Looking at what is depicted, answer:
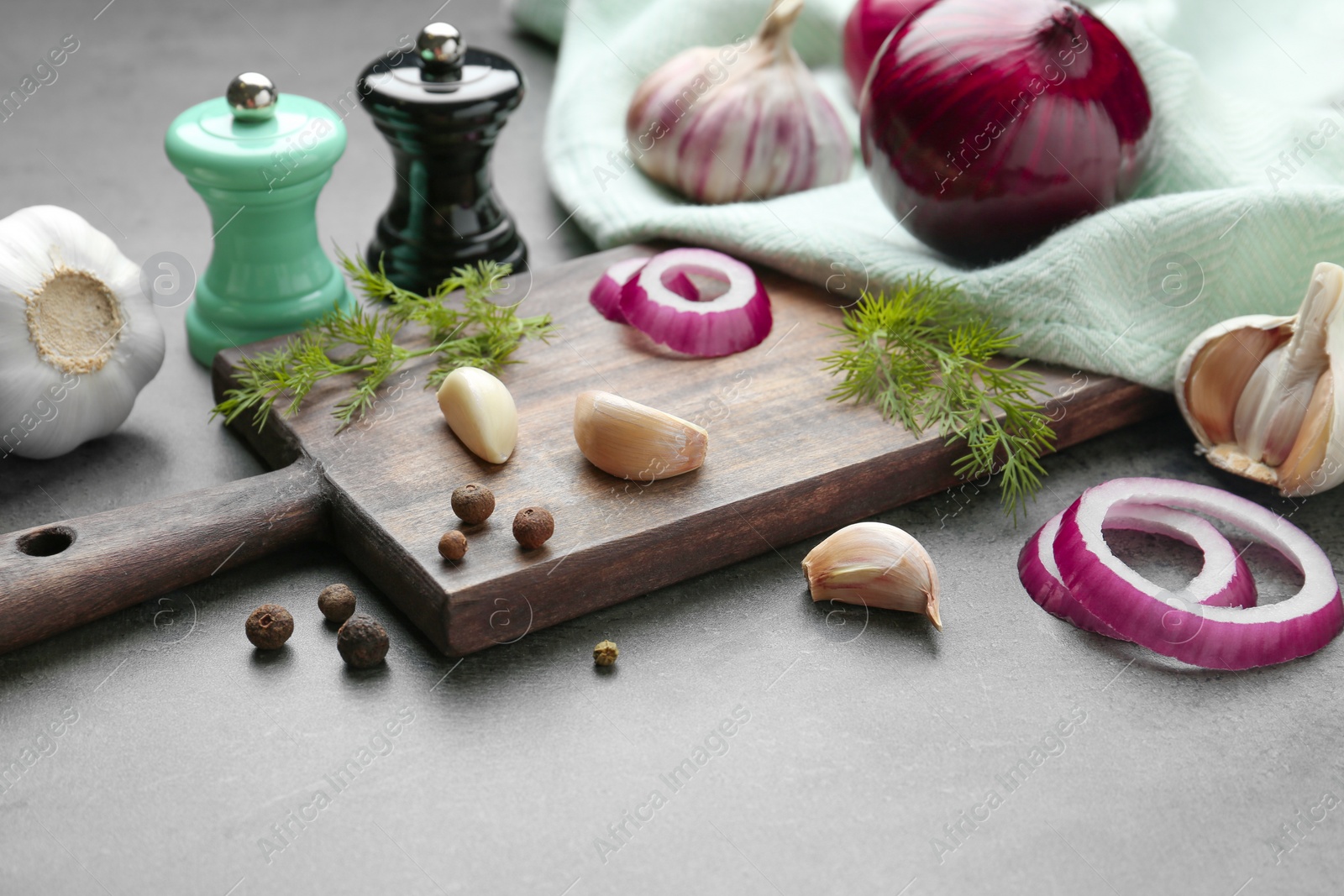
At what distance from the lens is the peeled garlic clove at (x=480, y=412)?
0.97m

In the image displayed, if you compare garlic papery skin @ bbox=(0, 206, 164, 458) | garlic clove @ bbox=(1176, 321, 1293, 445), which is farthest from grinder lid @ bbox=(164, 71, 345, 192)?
garlic clove @ bbox=(1176, 321, 1293, 445)

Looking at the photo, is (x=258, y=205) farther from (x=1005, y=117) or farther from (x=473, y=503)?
(x=1005, y=117)

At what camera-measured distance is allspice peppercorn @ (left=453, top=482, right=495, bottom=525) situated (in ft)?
2.92

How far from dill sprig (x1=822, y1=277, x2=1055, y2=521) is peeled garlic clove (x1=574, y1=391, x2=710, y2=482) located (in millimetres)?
188

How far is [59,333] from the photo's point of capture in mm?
1000

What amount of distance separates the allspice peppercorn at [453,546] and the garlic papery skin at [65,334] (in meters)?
0.39

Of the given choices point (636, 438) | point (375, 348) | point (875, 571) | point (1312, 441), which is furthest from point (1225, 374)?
point (375, 348)

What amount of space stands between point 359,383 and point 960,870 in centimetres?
65

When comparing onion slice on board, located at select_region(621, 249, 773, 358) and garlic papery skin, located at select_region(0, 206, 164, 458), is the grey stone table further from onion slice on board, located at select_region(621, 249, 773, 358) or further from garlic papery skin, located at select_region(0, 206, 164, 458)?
onion slice on board, located at select_region(621, 249, 773, 358)

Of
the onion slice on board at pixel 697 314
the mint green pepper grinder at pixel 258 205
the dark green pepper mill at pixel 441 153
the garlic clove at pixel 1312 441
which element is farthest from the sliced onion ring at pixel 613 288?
the garlic clove at pixel 1312 441

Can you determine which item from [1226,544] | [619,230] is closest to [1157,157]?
[1226,544]

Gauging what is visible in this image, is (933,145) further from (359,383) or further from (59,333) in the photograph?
(59,333)

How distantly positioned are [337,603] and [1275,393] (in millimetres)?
815

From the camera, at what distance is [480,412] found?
0.97m
